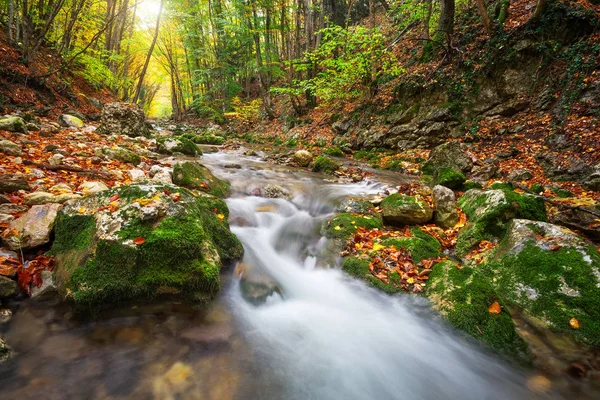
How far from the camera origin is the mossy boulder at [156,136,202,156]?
919 centimetres

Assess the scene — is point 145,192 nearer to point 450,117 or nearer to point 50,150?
point 50,150

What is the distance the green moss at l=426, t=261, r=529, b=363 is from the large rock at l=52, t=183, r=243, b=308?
249 centimetres

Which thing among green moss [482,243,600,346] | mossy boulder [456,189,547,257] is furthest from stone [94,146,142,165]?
green moss [482,243,600,346]

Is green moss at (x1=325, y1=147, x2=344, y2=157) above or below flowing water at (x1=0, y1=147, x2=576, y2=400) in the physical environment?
above

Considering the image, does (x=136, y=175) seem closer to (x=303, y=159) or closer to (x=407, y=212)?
(x=407, y=212)

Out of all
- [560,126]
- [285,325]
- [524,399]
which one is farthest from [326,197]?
[560,126]

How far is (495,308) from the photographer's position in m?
2.86

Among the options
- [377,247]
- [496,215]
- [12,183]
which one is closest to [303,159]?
[377,247]

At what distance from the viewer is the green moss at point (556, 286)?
2.66 metres

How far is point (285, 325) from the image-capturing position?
309 centimetres

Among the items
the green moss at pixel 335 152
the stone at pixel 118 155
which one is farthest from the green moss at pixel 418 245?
the green moss at pixel 335 152

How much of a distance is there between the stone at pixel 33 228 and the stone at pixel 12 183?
0.72 meters

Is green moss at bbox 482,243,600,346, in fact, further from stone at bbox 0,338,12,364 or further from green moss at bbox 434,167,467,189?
stone at bbox 0,338,12,364

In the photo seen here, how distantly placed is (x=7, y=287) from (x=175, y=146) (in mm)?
7750
